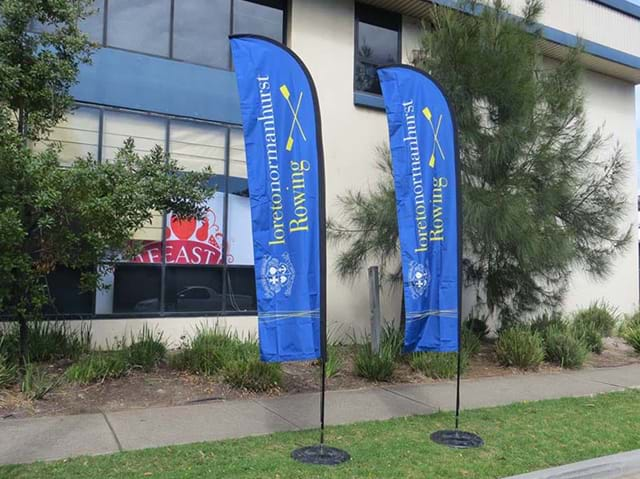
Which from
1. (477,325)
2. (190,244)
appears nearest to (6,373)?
(190,244)

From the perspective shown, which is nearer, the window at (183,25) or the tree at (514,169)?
the tree at (514,169)

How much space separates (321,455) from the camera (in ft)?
18.2

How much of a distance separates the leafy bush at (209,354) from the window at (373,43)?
6.84 metres

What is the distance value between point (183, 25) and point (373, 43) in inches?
174

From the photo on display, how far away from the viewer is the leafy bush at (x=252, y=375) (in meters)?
8.28

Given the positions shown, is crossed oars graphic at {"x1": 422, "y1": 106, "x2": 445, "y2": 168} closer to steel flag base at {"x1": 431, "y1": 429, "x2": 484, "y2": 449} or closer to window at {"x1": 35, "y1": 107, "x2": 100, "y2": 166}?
steel flag base at {"x1": 431, "y1": 429, "x2": 484, "y2": 449}

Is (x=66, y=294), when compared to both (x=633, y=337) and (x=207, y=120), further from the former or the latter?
(x=633, y=337)

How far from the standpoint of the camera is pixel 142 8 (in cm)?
1135

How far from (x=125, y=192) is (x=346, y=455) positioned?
421cm

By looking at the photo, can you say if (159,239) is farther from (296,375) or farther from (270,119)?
(270,119)

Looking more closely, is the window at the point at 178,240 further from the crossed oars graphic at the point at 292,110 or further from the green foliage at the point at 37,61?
the crossed oars graphic at the point at 292,110

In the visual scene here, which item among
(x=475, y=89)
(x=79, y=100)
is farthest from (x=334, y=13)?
(x=79, y=100)

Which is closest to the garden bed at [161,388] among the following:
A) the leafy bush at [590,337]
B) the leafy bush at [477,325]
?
the leafy bush at [477,325]

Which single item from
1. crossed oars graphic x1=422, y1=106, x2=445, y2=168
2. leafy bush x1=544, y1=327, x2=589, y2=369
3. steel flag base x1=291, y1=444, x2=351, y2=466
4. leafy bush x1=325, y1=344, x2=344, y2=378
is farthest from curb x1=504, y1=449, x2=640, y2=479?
leafy bush x1=544, y1=327, x2=589, y2=369
